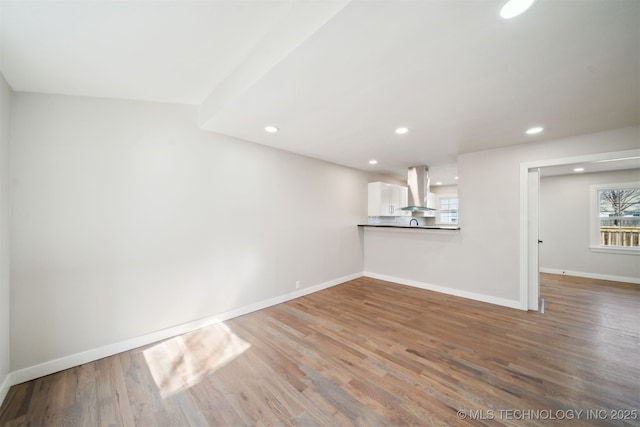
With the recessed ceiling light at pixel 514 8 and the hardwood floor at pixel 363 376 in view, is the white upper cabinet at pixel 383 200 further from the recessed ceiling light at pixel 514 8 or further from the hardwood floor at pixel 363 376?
the recessed ceiling light at pixel 514 8

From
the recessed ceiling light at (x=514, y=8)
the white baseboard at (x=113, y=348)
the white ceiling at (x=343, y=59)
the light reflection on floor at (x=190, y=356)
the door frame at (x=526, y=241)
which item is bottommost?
the light reflection on floor at (x=190, y=356)

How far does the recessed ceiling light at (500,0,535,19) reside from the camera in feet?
3.68

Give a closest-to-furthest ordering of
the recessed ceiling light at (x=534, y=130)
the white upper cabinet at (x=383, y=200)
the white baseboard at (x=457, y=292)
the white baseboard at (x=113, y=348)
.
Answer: the white baseboard at (x=113, y=348), the recessed ceiling light at (x=534, y=130), the white baseboard at (x=457, y=292), the white upper cabinet at (x=383, y=200)

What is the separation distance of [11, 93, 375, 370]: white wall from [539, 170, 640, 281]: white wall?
6.39 metres

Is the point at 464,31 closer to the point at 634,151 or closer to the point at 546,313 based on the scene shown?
the point at 634,151

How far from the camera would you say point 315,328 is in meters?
2.82

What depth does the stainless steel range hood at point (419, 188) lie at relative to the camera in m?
4.81

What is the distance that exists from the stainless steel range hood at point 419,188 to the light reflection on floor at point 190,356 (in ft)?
13.1

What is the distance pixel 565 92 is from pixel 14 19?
384cm

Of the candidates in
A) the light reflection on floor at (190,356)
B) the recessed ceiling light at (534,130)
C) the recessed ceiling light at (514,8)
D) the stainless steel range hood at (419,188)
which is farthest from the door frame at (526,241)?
the light reflection on floor at (190,356)

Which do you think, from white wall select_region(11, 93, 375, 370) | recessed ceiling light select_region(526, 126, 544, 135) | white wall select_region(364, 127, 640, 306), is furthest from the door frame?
white wall select_region(11, 93, 375, 370)

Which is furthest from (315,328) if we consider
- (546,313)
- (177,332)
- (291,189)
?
(546,313)

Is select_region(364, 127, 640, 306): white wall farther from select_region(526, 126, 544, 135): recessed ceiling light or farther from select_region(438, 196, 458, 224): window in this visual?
select_region(438, 196, 458, 224): window

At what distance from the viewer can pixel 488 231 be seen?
12.0 feet
